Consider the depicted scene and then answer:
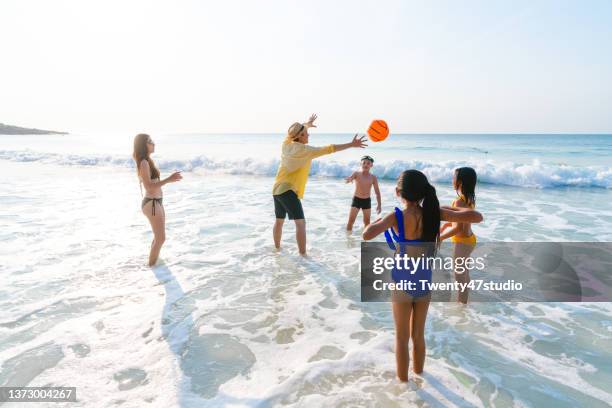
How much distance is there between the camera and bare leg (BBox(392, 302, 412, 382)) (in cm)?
284

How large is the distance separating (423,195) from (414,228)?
0.27m

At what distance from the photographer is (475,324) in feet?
13.9

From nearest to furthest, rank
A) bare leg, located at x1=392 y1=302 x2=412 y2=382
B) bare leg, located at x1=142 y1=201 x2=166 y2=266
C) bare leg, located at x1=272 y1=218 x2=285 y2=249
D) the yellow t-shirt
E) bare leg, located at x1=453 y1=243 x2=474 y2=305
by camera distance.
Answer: bare leg, located at x1=392 y1=302 x2=412 y2=382 < bare leg, located at x1=453 y1=243 x2=474 y2=305 < bare leg, located at x1=142 y1=201 x2=166 y2=266 < the yellow t-shirt < bare leg, located at x1=272 y1=218 x2=285 y2=249

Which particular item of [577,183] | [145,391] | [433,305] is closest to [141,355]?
[145,391]

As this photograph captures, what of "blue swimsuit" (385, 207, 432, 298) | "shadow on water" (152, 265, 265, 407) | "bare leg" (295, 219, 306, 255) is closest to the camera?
"blue swimsuit" (385, 207, 432, 298)

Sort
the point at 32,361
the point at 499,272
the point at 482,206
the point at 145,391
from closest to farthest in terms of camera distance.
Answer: the point at 145,391
the point at 32,361
the point at 499,272
the point at 482,206

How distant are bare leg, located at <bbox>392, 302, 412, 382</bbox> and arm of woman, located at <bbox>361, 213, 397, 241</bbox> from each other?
69 cm

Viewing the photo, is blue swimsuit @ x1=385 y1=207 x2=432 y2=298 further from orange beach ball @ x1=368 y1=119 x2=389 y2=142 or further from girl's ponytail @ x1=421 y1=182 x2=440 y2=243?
orange beach ball @ x1=368 y1=119 x2=389 y2=142

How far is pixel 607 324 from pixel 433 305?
2053mm

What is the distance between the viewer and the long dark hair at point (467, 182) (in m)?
3.80

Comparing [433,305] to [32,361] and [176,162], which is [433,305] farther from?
[176,162]

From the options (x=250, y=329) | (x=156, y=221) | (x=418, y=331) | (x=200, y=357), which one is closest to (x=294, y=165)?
(x=156, y=221)

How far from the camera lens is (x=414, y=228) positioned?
270cm

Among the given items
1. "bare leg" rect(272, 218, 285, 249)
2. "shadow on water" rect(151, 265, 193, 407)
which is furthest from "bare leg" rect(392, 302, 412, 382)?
"bare leg" rect(272, 218, 285, 249)
